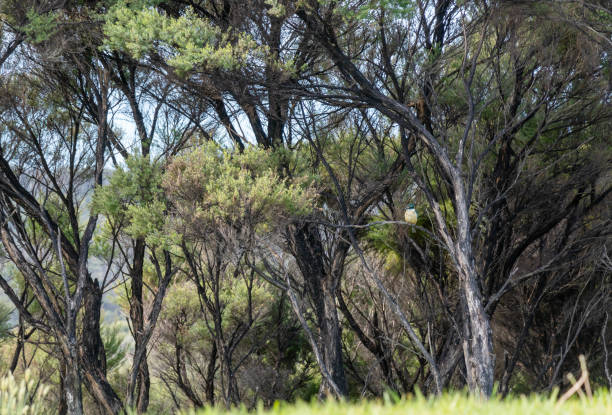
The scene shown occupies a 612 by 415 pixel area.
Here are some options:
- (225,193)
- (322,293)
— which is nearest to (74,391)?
(225,193)

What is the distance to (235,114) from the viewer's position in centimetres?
979

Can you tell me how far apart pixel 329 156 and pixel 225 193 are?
3.92 metres

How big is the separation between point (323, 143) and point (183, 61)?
13.9 ft

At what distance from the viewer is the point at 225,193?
7273 millimetres

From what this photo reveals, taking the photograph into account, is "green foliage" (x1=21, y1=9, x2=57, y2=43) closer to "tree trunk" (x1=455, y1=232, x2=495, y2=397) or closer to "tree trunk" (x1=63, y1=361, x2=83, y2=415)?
"tree trunk" (x1=63, y1=361, x2=83, y2=415)

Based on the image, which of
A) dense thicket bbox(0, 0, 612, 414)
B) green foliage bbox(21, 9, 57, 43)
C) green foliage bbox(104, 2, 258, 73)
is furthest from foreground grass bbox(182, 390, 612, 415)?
green foliage bbox(21, 9, 57, 43)

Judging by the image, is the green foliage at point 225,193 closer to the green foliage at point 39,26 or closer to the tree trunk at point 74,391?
the green foliage at point 39,26

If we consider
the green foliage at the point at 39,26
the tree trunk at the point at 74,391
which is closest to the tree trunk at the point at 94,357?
the tree trunk at the point at 74,391

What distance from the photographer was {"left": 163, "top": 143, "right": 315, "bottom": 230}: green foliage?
7301 mm

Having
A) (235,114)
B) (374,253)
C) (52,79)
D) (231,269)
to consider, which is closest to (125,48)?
(235,114)

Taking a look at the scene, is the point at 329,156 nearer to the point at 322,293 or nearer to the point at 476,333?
the point at 322,293

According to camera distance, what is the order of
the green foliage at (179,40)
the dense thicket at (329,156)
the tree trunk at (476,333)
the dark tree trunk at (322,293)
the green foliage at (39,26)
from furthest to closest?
the dark tree trunk at (322,293) → the green foliage at (39,26) → the dense thicket at (329,156) → the green foliage at (179,40) → the tree trunk at (476,333)

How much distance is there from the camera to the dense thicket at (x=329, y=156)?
726cm

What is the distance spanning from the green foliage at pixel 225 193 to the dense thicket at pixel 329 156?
0.03 m
